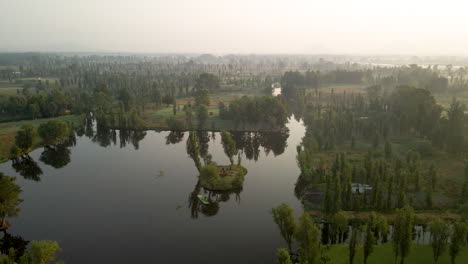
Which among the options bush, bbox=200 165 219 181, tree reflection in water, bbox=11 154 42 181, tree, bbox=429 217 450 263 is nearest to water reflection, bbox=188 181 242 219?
bush, bbox=200 165 219 181

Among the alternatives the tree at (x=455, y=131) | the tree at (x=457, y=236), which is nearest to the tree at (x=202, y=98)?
the tree at (x=455, y=131)

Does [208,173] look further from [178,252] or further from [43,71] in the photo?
[43,71]

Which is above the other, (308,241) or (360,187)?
(308,241)

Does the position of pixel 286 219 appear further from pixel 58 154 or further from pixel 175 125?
pixel 175 125

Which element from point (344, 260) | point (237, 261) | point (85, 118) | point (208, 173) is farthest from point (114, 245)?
point (85, 118)

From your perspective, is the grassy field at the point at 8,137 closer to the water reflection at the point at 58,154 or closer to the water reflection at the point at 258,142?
the water reflection at the point at 58,154

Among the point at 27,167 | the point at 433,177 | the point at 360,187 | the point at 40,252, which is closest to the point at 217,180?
the point at 360,187
